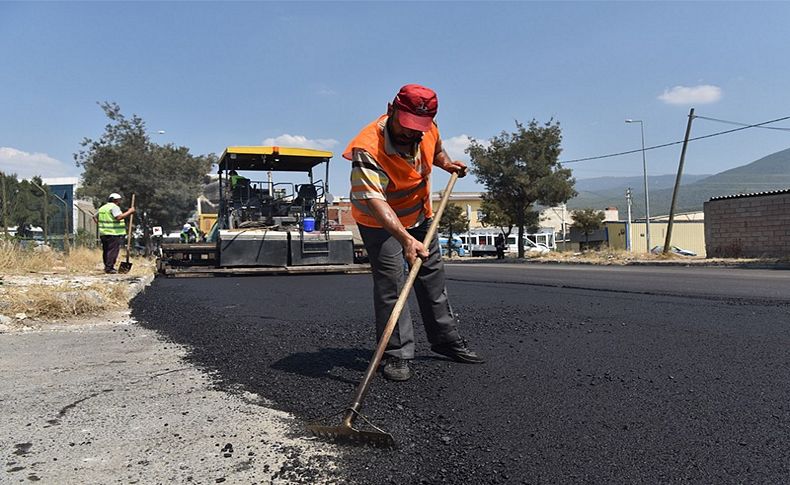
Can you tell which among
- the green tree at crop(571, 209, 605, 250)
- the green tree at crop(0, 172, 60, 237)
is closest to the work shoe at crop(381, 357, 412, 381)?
the green tree at crop(0, 172, 60, 237)

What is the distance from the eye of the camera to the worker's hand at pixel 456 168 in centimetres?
374

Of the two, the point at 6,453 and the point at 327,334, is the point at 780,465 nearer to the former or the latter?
the point at 6,453

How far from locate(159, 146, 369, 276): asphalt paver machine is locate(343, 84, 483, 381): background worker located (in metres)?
7.85

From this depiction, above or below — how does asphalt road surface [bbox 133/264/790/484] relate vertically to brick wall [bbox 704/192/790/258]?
below

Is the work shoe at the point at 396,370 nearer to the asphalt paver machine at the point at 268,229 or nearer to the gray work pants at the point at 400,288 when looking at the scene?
the gray work pants at the point at 400,288

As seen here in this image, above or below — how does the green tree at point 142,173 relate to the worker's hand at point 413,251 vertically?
above

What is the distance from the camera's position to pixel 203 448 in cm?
213

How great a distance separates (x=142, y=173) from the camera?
26.8 meters

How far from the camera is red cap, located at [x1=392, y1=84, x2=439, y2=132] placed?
298 centimetres

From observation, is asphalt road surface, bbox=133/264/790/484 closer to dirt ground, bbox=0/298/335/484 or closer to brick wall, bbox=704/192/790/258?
dirt ground, bbox=0/298/335/484

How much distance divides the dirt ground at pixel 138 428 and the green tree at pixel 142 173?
2478 centimetres

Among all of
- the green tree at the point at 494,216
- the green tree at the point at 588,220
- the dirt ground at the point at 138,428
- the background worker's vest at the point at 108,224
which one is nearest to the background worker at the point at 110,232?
the background worker's vest at the point at 108,224

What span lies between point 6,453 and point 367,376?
1311mm

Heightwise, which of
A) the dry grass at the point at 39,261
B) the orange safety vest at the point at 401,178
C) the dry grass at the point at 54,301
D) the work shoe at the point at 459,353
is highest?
the orange safety vest at the point at 401,178
